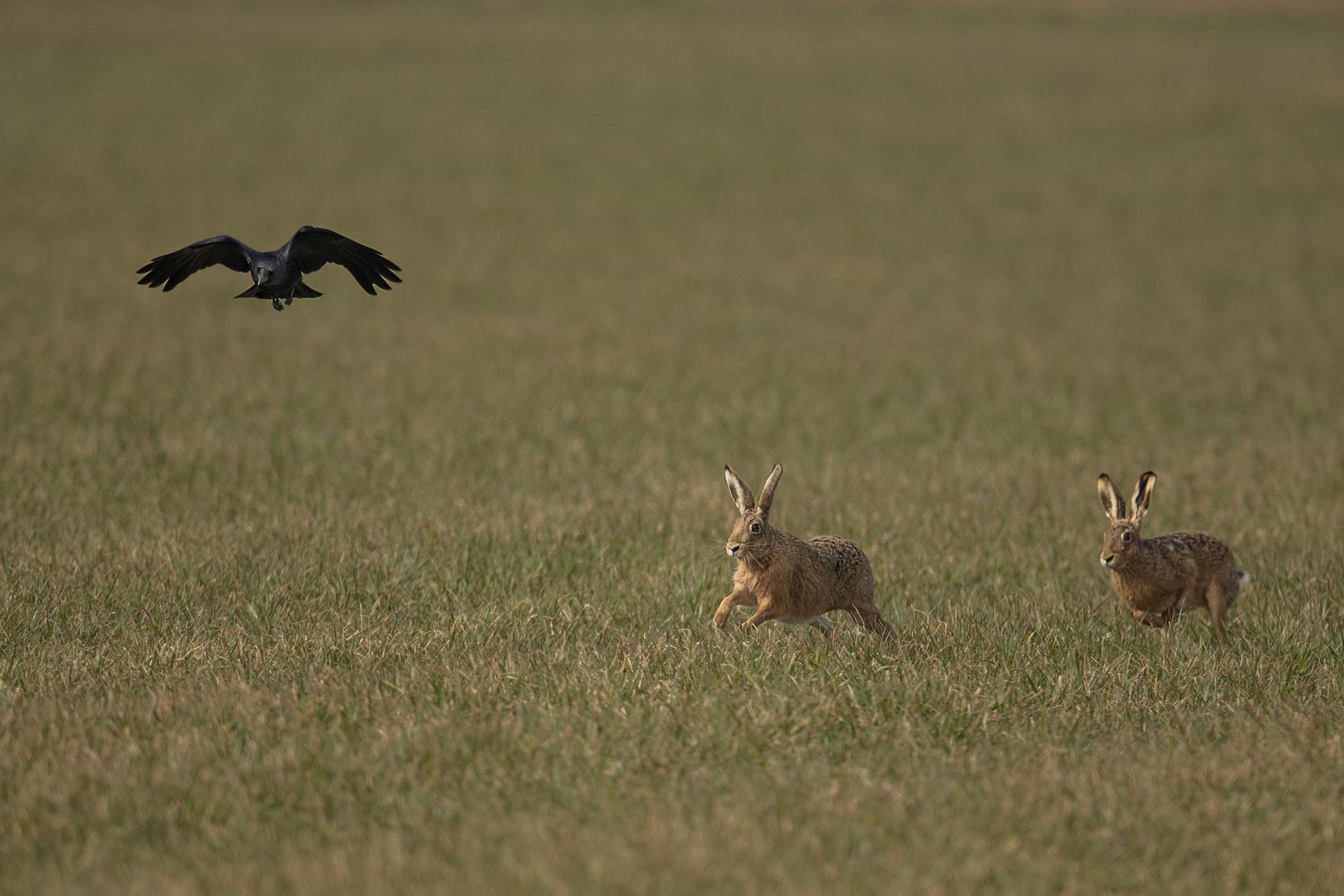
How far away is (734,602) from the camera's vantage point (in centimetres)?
598

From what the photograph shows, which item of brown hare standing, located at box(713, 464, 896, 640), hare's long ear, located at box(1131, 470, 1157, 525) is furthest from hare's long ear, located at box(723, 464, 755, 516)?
hare's long ear, located at box(1131, 470, 1157, 525)

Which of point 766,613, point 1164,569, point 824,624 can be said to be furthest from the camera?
point 1164,569

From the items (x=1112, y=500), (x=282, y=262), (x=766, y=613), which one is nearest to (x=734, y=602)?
(x=766, y=613)

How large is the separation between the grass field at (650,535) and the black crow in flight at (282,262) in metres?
1.61

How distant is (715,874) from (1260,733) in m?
2.40

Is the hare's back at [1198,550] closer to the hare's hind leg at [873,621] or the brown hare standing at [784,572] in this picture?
the hare's hind leg at [873,621]

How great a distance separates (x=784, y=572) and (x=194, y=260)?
2.67 m

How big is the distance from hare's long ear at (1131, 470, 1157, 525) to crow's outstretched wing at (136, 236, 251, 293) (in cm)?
401

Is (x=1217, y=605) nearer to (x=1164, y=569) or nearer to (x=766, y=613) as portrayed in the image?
(x=1164, y=569)

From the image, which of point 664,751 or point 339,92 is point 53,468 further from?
point 339,92

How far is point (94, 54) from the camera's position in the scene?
4209 centimetres

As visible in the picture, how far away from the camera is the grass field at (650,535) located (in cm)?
450

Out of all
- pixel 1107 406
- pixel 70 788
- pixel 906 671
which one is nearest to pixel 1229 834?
pixel 906 671

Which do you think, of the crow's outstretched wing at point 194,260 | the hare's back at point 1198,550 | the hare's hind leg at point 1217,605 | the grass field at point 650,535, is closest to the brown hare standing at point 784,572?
the grass field at point 650,535
